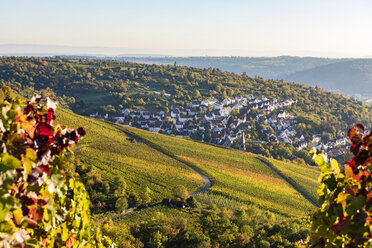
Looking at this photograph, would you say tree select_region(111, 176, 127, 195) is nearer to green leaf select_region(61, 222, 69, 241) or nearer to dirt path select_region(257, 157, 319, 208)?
dirt path select_region(257, 157, 319, 208)

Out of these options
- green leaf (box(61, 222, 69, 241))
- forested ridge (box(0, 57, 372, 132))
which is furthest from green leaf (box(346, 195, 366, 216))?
forested ridge (box(0, 57, 372, 132))

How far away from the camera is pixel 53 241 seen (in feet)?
17.0

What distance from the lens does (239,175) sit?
2552 inches

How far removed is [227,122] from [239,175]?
67432mm

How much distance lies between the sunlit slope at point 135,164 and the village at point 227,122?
40.0 meters

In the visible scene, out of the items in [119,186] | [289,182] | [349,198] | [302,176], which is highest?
[349,198]

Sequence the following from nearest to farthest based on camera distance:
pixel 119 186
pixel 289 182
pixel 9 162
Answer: pixel 9 162
pixel 119 186
pixel 289 182

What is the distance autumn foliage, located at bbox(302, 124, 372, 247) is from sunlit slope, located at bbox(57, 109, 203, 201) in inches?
1682

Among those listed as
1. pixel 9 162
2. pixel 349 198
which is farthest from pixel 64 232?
pixel 349 198

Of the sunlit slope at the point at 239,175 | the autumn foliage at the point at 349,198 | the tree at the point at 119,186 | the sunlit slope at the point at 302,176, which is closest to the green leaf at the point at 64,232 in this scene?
the autumn foliage at the point at 349,198

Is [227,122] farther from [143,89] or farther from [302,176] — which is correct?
[302,176]

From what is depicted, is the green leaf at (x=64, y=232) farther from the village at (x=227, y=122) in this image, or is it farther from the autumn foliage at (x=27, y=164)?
the village at (x=227, y=122)

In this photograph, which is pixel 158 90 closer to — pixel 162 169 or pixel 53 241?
pixel 162 169

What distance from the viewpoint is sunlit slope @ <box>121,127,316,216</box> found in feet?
174
